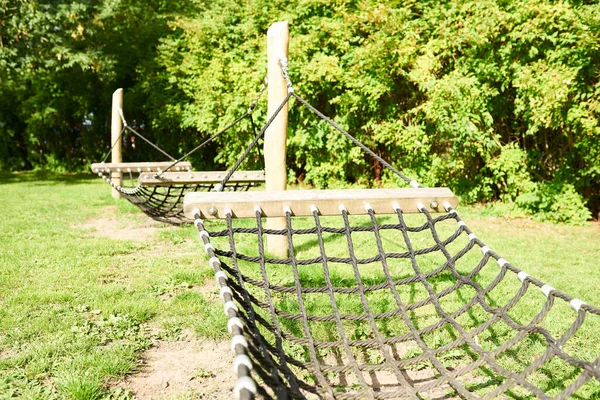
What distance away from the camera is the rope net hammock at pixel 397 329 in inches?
55.6

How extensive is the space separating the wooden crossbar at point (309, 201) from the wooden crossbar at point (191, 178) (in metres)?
1.45

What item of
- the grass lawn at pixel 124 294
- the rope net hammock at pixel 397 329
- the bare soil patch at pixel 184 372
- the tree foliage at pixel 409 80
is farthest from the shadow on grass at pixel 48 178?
the bare soil patch at pixel 184 372

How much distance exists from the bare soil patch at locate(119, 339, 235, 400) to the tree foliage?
14.0 ft

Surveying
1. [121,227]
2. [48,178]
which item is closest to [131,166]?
[121,227]

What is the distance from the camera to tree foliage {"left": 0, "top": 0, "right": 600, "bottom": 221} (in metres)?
4.73

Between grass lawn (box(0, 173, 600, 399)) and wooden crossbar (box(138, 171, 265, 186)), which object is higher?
wooden crossbar (box(138, 171, 265, 186))

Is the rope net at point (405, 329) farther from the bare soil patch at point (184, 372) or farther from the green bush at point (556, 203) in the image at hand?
the green bush at point (556, 203)

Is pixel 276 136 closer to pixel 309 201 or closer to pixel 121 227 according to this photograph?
pixel 309 201

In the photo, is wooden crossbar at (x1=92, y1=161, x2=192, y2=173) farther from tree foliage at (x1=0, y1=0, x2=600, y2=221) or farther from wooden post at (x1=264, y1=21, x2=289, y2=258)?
tree foliage at (x1=0, y1=0, x2=600, y2=221)

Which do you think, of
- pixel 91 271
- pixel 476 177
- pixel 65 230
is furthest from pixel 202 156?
pixel 91 271

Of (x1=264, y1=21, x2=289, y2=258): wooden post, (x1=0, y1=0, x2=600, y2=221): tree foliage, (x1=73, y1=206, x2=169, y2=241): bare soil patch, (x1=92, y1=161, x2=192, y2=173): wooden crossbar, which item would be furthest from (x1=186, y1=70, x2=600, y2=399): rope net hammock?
(x1=0, y1=0, x2=600, y2=221): tree foliage

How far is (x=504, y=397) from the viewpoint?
70.8 inches

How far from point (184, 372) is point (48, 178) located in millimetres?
10011

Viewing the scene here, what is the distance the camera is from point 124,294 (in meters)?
2.79
